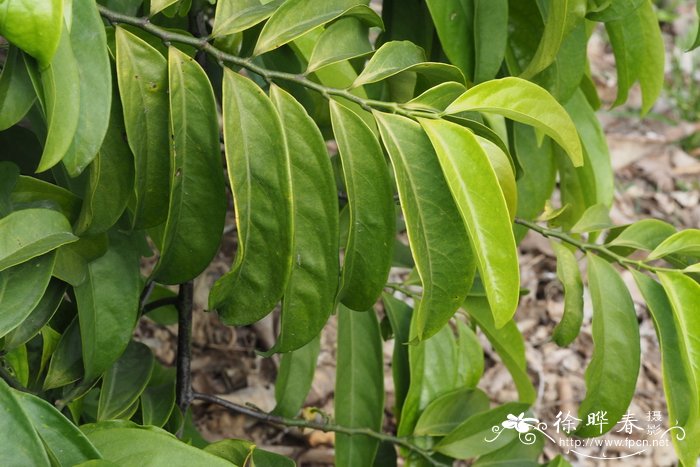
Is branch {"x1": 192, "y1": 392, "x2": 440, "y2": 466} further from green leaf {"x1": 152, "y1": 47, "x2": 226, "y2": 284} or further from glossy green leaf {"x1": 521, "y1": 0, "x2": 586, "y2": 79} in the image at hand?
glossy green leaf {"x1": 521, "y1": 0, "x2": 586, "y2": 79}

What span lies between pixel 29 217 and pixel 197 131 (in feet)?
0.50

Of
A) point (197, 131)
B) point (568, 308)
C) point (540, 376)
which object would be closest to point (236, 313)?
point (197, 131)

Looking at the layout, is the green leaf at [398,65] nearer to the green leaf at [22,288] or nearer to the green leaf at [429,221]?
the green leaf at [429,221]

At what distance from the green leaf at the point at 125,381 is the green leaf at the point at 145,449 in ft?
0.68

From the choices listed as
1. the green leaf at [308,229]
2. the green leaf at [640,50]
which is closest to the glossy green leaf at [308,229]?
the green leaf at [308,229]

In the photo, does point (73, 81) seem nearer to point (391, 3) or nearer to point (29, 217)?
point (29, 217)

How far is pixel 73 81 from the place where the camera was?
578mm

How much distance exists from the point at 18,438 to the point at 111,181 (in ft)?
0.80

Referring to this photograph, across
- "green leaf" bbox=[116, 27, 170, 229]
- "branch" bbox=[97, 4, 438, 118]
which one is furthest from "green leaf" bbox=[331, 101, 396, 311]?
"green leaf" bbox=[116, 27, 170, 229]

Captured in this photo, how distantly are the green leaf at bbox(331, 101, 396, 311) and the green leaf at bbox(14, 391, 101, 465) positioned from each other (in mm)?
265

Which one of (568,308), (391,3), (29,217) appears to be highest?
(391,3)

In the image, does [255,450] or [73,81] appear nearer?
[73,81]

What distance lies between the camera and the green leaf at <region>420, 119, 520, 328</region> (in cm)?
66

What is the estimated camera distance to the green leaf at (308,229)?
732 millimetres
